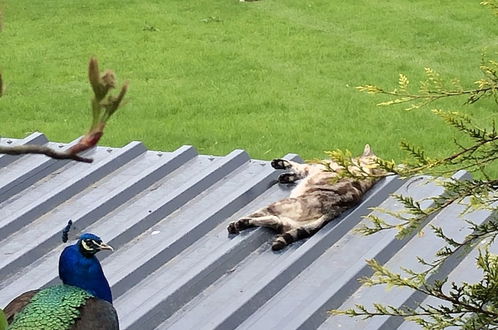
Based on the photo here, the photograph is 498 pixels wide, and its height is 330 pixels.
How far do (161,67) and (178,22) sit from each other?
239 cm

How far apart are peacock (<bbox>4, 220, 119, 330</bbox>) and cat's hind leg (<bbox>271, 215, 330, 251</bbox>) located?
116 centimetres

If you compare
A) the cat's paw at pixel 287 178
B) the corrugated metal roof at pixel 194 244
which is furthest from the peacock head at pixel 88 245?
the cat's paw at pixel 287 178

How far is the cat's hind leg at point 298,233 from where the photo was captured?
4.40m

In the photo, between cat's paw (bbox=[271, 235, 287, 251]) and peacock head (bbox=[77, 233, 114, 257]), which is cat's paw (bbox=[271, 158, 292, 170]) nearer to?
cat's paw (bbox=[271, 235, 287, 251])

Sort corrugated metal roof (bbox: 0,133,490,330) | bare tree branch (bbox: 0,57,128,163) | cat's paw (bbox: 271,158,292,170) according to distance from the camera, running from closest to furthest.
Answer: bare tree branch (bbox: 0,57,128,163) → corrugated metal roof (bbox: 0,133,490,330) → cat's paw (bbox: 271,158,292,170)

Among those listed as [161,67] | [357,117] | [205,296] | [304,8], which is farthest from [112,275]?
[304,8]

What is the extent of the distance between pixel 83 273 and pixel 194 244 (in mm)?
1197

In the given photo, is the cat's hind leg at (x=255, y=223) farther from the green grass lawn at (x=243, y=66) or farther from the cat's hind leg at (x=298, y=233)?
the green grass lawn at (x=243, y=66)

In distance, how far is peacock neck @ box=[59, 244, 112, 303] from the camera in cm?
333

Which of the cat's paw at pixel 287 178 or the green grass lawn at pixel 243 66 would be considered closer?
the cat's paw at pixel 287 178

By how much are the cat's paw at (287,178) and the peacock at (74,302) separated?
191 cm

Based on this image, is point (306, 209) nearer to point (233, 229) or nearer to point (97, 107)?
point (233, 229)

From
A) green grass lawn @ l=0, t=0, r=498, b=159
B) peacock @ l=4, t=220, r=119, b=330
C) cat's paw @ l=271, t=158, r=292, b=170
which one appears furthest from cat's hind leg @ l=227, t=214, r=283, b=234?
green grass lawn @ l=0, t=0, r=498, b=159

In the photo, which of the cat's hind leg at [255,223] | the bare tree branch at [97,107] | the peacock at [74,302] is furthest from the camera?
the cat's hind leg at [255,223]
